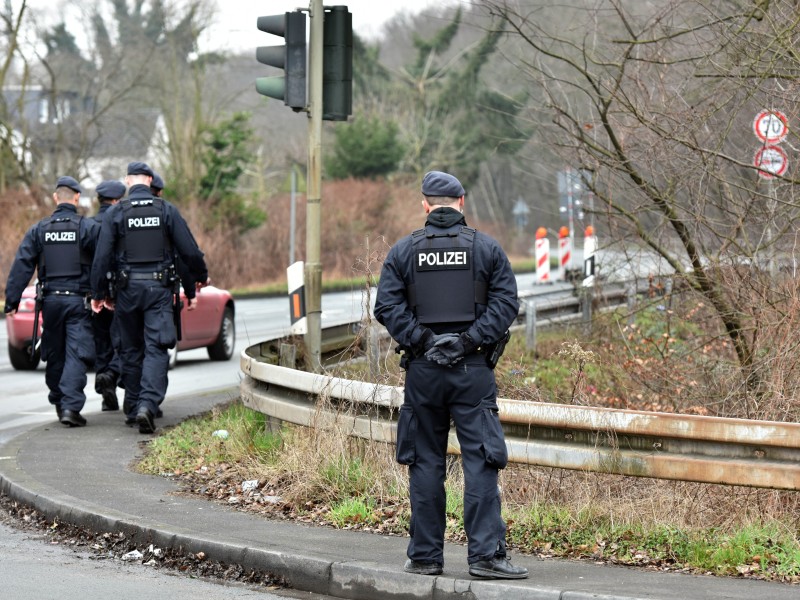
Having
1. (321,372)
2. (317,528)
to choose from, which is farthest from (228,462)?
(317,528)

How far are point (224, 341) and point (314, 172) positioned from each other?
8.08 m

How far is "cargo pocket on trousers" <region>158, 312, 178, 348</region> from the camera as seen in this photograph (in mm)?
10297

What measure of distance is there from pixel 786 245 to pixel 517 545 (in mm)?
4719

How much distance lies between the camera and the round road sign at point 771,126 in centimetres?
970

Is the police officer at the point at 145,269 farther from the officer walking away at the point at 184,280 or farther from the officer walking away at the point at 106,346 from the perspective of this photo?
the officer walking away at the point at 106,346

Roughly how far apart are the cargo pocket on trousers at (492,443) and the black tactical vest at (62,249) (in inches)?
234

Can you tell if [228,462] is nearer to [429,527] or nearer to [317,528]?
[317,528]

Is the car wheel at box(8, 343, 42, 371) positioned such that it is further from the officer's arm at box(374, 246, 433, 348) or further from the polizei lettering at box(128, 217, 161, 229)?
the officer's arm at box(374, 246, 433, 348)

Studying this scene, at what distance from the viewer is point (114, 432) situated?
410 inches

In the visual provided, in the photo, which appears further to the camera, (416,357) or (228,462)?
(228,462)

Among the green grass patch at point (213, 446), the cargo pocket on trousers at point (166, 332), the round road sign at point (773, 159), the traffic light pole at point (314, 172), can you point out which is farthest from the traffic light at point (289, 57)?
the round road sign at point (773, 159)

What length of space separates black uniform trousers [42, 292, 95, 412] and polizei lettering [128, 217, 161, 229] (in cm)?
103

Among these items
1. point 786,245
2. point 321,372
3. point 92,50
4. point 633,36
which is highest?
point 92,50

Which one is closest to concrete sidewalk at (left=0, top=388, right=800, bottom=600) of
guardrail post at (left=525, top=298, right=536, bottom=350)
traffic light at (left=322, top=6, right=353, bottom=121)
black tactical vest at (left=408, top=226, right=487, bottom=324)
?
black tactical vest at (left=408, top=226, right=487, bottom=324)
